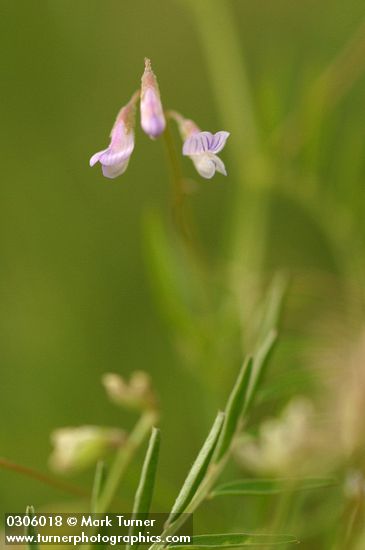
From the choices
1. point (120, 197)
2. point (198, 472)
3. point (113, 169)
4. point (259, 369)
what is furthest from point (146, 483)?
point (120, 197)

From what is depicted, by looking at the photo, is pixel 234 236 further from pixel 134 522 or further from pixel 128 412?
pixel 134 522

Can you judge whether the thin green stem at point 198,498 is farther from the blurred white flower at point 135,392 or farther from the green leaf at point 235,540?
the blurred white flower at point 135,392

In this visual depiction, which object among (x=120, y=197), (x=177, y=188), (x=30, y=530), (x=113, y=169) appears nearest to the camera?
(x=30, y=530)

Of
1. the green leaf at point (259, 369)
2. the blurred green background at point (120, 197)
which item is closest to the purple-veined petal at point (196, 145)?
the green leaf at point (259, 369)

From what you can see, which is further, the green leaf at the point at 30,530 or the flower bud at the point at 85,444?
the flower bud at the point at 85,444

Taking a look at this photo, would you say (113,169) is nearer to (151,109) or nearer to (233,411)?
(151,109)

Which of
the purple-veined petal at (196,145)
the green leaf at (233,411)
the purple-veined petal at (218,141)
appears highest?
the purple-veined petal at (196,145)
